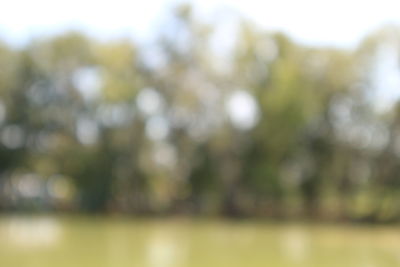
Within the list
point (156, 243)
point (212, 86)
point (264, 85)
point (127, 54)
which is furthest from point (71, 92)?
point (156, 243)

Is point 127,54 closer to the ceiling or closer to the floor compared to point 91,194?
closer to the ceiling

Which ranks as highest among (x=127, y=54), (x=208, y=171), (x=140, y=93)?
(x=127, y=54)

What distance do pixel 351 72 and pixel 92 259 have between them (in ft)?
41.3

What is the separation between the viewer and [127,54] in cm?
2083

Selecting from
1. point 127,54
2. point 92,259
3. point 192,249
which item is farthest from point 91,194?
point 92,259

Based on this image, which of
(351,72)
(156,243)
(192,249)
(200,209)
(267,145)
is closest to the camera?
(192,249)

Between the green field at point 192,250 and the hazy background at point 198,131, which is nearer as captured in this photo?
the green field at point 192,250

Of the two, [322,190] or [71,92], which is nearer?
[322,190]

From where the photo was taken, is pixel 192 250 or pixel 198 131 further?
pixel 198 131

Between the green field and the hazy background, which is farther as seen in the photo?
the hazy background

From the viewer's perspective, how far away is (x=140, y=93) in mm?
20984

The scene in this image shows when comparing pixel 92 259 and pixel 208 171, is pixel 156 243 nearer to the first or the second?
pixel 92 259

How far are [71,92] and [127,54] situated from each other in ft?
9.87

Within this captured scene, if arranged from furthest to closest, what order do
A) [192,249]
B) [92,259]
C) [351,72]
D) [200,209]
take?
[200,209] < [351,72] < [192,249] < [92,259]
